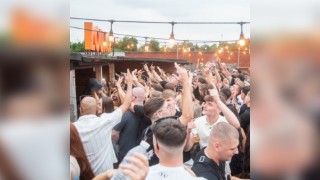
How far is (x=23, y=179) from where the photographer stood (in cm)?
67

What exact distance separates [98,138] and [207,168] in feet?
2.07

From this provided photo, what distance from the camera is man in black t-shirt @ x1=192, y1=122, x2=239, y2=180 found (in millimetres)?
1635

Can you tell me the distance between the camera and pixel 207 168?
1.61m

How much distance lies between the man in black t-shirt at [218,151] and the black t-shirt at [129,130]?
0.66 meters

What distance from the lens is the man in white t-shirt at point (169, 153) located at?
133cm

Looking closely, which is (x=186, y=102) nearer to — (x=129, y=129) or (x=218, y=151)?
(x=218, y=151)

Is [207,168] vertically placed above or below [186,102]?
below

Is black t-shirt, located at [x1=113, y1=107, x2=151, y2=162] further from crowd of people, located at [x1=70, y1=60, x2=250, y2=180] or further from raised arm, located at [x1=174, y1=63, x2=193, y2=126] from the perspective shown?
raised arm, located at [x1=174, y1=63, x2=193, y2=126]

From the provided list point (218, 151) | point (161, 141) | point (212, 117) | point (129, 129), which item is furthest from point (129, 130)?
point (161, 141)

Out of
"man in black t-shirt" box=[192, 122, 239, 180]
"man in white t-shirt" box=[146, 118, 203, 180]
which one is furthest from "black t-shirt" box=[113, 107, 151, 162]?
"man in white t-shirt" box=[146, 118, 203, 180]

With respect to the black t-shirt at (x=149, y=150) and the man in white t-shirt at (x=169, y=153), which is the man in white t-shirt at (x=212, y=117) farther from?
the man in white t-shirt at (x=169, y=153)

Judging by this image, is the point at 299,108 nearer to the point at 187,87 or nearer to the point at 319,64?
the point at 319,64

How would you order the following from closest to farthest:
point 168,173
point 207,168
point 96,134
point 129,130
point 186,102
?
1. point 168,173
2. point 207,168
3. point 96,134
4. point 186,102
5. point 129,130

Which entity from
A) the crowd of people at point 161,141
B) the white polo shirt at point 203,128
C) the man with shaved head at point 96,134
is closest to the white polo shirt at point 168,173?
the crowd of people at point 161,141
